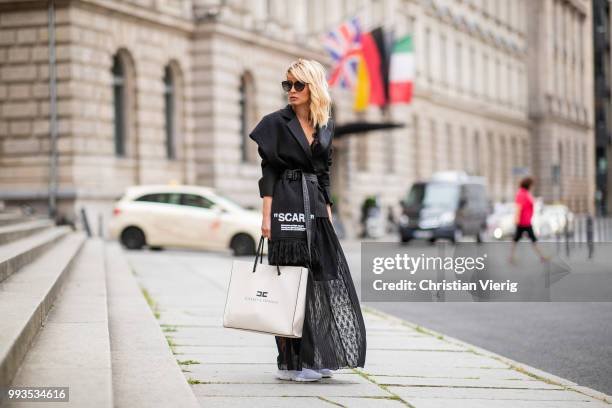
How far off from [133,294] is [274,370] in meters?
4.19

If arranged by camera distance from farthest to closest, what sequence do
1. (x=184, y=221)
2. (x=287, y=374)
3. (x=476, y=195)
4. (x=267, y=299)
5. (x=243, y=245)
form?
1. (x=476, y=195)
2. (x=184, y=221)
3. (x=243, y=245)
4. (x=287, y=374)
5. (x=267, y=299)

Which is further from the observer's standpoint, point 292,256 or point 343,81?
point 343,81

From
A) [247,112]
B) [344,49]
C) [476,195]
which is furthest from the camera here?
[247,112]

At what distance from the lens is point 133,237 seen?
25.4 metres

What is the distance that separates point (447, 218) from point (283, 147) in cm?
2656

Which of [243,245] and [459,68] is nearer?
[243,245]

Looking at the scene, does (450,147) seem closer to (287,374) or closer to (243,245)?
(243,245)

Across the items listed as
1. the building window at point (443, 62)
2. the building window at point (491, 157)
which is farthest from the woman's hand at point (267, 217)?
the building window at point (491, 157)

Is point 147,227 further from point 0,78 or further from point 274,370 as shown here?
point 274,370

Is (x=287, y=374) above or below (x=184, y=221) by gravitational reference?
below

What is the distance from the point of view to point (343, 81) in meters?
36.2

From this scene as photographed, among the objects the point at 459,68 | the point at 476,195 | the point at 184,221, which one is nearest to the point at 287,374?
the point at 184,221

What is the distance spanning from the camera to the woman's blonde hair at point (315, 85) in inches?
282

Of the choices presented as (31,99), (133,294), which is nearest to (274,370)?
(133,294)
